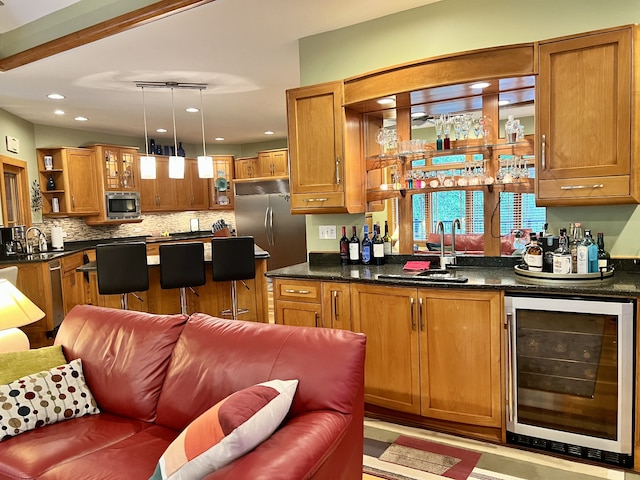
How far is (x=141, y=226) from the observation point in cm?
813

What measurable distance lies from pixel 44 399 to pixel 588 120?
3035 millimetres

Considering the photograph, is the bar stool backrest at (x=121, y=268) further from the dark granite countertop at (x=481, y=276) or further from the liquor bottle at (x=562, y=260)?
the liquor bottle at (x=562, y=260)

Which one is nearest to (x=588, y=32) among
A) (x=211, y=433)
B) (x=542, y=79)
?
(x=542, y=79)

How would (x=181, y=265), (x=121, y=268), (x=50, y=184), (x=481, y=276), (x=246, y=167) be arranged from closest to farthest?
(x=481, y=276) < (x=121, y=268) < (x=181, y=265) < (x=50, y=184) < (x=246, y=167)

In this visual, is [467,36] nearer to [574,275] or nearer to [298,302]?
[574,275]

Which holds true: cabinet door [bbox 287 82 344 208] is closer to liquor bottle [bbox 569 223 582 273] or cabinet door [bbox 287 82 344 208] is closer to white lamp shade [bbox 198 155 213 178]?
white lamp shade [bbox 198 155 213 178]

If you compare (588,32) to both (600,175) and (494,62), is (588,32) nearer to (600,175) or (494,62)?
(494,62)

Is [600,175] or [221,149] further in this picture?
[221,149]

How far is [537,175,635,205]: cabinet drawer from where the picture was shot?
253cm

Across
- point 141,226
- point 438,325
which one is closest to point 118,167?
point 141,226

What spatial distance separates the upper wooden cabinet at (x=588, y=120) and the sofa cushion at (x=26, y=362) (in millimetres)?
2744

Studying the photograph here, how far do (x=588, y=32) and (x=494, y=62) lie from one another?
19.1 inches

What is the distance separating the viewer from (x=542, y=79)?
8.75 feet

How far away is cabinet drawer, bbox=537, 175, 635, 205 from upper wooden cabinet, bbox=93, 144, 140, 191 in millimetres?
6341
